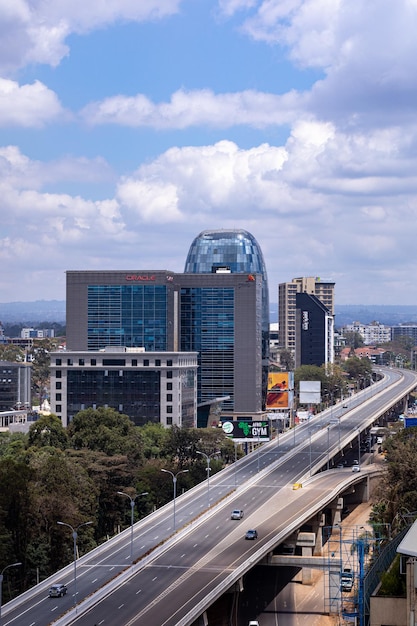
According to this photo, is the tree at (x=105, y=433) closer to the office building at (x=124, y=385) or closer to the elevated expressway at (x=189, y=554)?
the elevated expressway at (x=189, y=554)

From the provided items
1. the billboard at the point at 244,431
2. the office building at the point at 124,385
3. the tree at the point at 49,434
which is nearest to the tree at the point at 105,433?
the tree at the point at 49,434

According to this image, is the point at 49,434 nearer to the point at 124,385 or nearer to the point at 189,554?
the point at 124,385

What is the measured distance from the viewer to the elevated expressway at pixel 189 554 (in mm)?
88562

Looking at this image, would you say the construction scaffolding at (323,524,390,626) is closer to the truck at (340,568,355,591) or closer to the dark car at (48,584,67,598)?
the truck at (340,568,355,591)

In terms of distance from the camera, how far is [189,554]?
353ft

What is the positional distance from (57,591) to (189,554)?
17.4 metres

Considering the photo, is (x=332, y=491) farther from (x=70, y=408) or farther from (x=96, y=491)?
(x=70, y=408)

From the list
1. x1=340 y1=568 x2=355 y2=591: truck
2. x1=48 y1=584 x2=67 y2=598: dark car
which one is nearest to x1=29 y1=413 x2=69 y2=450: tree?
x1=340 y1=568 x2=355 y2=591: truck

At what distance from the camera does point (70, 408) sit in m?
192

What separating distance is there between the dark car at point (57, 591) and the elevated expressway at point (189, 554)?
595mm

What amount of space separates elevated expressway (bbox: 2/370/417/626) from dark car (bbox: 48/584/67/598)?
59cm

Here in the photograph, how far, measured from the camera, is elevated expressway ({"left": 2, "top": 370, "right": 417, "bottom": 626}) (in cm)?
8856

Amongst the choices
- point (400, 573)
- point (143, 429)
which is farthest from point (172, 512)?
point (400, 573)

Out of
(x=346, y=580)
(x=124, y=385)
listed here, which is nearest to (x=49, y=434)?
(x=124, y=385)
